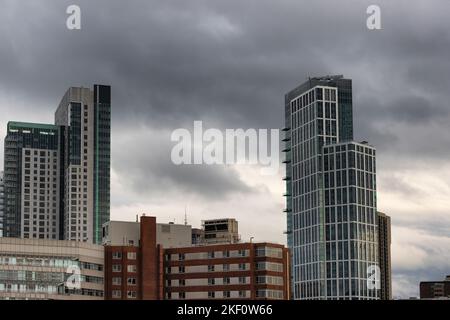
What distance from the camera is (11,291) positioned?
200 meters
